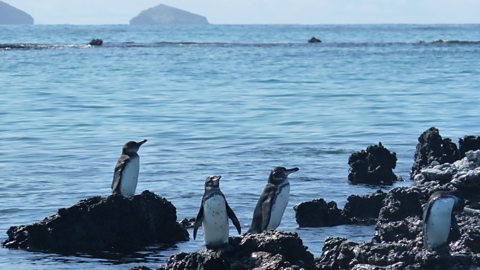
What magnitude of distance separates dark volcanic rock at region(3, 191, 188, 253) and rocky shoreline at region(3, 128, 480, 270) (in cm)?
1

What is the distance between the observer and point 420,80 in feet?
177

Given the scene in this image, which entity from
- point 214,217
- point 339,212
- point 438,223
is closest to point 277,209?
point 214,217

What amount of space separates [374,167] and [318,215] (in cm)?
457

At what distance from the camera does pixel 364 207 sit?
16.4 m

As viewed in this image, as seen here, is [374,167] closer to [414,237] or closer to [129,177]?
[129,177]

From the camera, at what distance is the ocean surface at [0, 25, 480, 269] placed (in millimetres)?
19391

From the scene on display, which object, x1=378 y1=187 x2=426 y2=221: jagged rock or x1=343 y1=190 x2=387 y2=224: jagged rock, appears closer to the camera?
x1=378 y1=187 x2=426 y2=221: jagged rock

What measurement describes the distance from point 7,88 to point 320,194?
110 ft

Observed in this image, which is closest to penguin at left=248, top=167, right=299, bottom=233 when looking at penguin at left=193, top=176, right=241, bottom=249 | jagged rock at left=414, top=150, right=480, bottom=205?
penguin at left=193, top=176, right=241, bottom=249

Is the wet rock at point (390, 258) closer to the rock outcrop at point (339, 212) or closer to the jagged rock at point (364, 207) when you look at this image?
the rock outcrop at point (339, 212)

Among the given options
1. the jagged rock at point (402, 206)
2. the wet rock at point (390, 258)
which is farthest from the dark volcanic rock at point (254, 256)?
the jagged rock at point (402, 206)

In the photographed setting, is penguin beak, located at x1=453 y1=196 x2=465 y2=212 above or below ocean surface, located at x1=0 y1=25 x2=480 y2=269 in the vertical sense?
above

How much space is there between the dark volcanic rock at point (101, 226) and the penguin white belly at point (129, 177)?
136 cm

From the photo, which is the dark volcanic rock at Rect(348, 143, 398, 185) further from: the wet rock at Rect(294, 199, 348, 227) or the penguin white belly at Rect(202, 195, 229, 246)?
the penguin white belly at Rect(202, 195, 229, 246)
